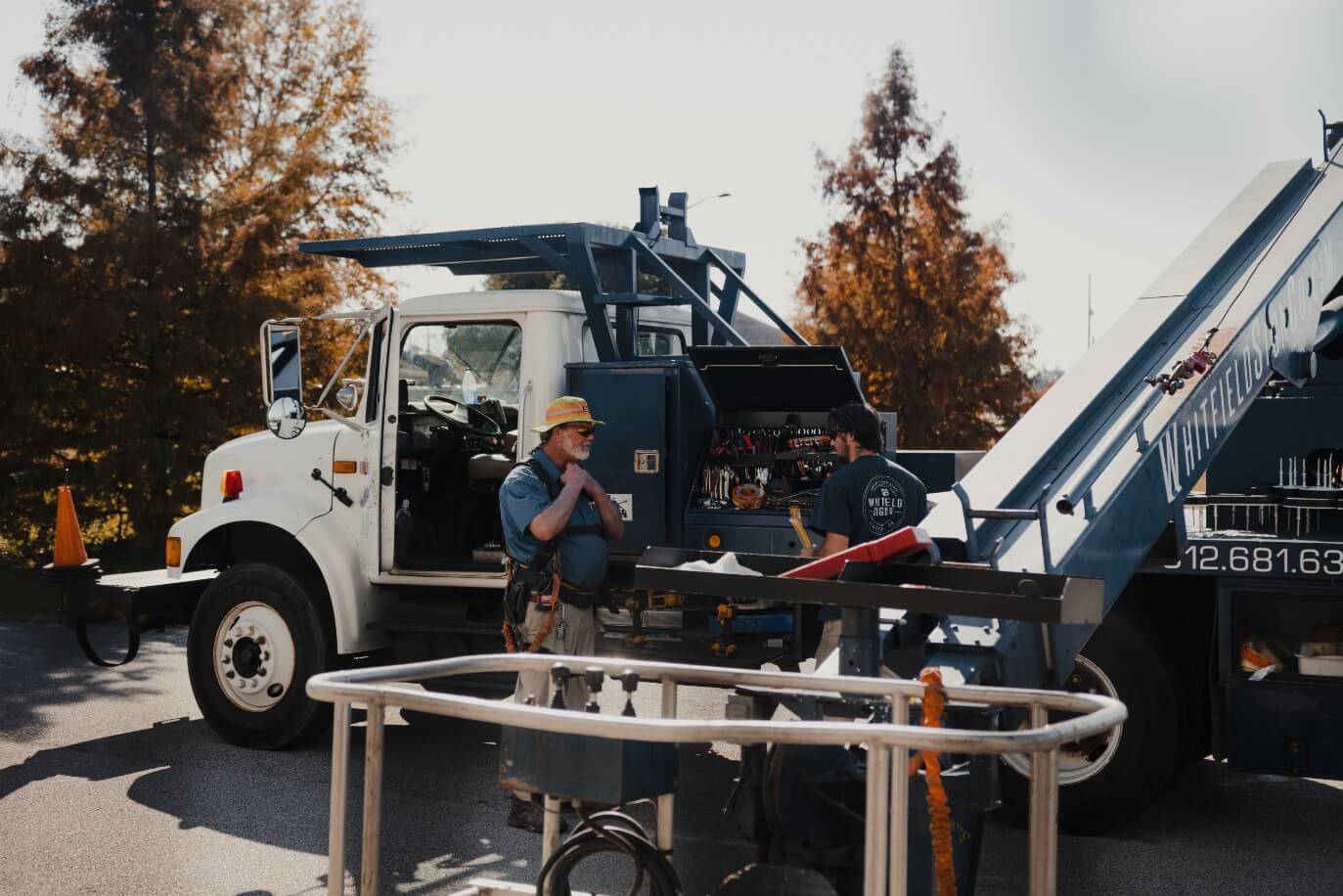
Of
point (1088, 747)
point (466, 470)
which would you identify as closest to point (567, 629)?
point (466, 470)

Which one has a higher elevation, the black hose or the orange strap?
the orange strap

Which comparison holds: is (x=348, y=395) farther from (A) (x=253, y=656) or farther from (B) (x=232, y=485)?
(A) (x=253, y=656)

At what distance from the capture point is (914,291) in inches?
727

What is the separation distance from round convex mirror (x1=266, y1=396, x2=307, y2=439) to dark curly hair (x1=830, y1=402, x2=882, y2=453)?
3.10 meters

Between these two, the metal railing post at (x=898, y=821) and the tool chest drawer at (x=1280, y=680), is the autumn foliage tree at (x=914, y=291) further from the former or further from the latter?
the metal railing post at (x=898, y=821)

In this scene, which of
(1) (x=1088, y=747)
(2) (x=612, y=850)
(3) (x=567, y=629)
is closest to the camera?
(2) (x=612, y=850)

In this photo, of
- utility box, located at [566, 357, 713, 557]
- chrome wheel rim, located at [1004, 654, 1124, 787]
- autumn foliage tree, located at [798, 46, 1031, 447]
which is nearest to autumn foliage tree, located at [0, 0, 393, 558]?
autumn foliage tree, located at [798, 46, 1031, 447]

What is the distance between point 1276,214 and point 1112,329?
4.71ft

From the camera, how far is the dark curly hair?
6.12 m

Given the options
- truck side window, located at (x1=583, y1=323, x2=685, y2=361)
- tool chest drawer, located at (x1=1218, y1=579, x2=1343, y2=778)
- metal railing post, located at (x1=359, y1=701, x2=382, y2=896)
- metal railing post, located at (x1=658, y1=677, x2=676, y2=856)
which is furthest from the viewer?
truck side window, located at (x1=583, y1=323, x2=685, y2=361)

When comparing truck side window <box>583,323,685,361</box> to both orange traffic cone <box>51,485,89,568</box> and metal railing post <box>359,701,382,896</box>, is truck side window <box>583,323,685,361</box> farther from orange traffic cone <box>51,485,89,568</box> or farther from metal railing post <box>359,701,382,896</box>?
metal railing post <box>359,701,382,896</box>

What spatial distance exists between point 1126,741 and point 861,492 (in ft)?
5.35

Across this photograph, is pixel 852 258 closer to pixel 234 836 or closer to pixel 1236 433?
pixel 1236 433

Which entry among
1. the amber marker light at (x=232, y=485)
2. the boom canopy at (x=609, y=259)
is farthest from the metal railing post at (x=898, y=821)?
the amber marker light at (x=232, y=485)
